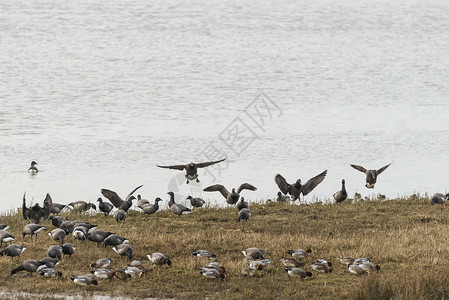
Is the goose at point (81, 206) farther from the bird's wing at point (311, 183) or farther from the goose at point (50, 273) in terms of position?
the goose at point (50, 273)

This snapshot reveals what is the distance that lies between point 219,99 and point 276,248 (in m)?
34.1

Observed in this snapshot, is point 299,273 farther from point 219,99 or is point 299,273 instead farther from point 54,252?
point 219,99

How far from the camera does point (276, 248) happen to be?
1861cm

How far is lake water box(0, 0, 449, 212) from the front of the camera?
1335 inches

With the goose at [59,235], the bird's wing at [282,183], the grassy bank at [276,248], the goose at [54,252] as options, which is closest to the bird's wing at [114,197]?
the grassy bank at [276,248]

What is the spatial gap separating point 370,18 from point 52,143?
67.9 metres

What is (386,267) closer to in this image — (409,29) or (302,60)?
(302,60)

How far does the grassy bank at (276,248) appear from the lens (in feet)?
49.7

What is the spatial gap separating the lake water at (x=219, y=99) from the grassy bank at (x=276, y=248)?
20.8 ft

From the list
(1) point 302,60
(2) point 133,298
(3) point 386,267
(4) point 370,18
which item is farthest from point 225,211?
(4) point 370,18

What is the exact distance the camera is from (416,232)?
67.6 ft

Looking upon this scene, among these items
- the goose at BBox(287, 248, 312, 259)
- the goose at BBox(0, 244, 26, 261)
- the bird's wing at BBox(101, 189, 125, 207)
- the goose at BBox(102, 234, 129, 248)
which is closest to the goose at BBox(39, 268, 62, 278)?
the goose at BBox(0, 244, 26, 261)

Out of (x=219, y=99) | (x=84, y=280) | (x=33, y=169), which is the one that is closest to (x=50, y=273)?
(x=84, y=280)

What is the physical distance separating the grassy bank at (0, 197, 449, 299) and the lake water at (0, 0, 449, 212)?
20.8ft
